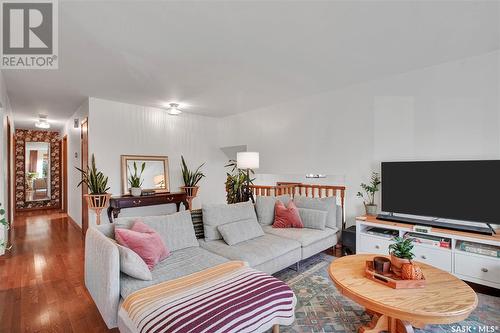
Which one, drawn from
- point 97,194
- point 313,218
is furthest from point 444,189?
point 97,194

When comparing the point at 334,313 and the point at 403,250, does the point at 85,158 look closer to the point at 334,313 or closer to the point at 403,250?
the point at 334,313

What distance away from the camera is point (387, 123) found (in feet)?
11.0

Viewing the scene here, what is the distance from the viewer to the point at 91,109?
4.03 meters

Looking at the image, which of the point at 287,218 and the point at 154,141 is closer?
the point at 287,218

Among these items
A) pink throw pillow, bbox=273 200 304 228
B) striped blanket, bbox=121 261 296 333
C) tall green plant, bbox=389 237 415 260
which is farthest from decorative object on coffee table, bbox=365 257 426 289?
pink throw pillow, bbox=273 200 304 228

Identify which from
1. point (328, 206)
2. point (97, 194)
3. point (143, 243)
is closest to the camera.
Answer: point (143, 243)

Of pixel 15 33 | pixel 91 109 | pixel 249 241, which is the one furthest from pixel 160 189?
pixel 15 33

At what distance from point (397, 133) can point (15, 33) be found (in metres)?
4.19

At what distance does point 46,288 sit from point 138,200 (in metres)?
1.67

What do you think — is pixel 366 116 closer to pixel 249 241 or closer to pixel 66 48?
pixel 249 241

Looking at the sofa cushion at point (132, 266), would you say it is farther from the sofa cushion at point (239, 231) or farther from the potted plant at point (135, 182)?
the potted plant at point (135, 182)

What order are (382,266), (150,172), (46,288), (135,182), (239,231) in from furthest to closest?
1. (150,172)
2. (135,182)
3. (239,231)
4. (46,288)
5. (382,266)

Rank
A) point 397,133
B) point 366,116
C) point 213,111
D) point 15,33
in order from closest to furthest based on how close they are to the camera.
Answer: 1. point 15,33
2. point 397,133
3. point 366,116
4. point 213,111

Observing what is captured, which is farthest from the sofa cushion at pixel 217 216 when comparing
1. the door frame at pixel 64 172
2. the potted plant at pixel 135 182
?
the door frame at pixel 64 172
